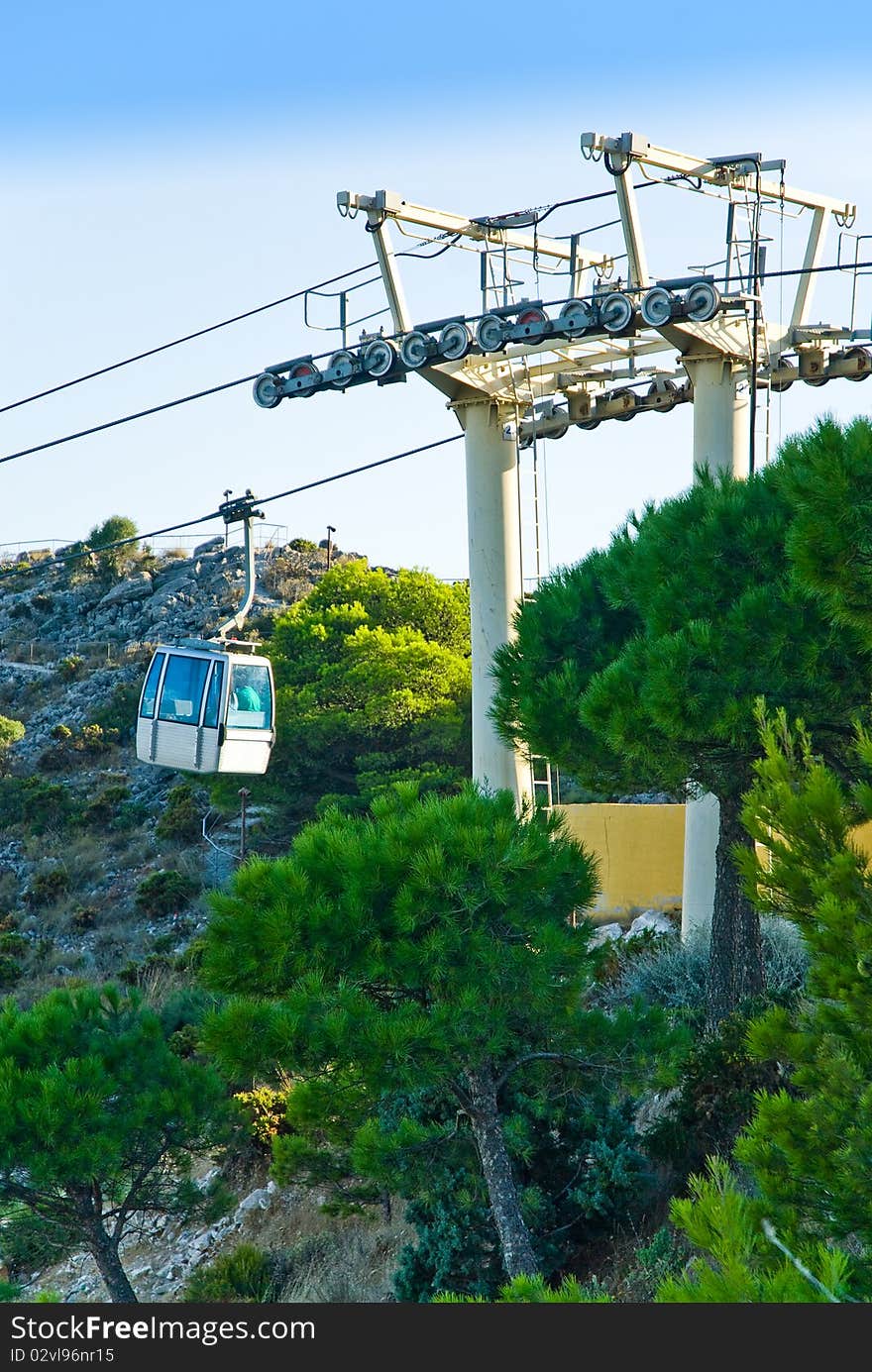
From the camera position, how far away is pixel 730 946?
15.4m

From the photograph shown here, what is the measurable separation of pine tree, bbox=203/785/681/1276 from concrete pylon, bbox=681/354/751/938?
22.4 ft

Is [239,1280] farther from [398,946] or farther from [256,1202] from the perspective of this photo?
[398,946]

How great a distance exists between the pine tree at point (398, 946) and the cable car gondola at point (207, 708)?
14.6 feet

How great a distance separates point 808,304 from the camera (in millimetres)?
19203

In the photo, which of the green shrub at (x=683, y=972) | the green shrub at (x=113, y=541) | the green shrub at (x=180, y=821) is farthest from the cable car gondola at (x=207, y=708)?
the green shrub at (x=113, y=541)

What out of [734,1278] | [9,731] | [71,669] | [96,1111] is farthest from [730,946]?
[71,669]

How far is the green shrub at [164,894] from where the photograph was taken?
120 ft

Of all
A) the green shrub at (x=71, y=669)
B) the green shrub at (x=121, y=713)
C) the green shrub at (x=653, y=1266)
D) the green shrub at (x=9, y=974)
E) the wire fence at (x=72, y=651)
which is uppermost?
the wire fence at (x=72, y=651)

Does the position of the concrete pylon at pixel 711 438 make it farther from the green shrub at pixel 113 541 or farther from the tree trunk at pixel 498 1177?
the green shrub at pixel 113 541

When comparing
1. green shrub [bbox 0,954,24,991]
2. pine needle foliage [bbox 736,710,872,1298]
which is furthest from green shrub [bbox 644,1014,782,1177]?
green shrub [bbox 0,954,24,991]

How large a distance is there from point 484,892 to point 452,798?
977mm

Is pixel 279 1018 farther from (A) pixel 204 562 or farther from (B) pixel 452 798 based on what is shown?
(A) pixel 204 562

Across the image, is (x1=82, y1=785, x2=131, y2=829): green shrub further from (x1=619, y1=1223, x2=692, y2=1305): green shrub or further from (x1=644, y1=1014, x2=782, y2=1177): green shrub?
(x1=619, y1=1223, x2=692, y2=1305): green shrub

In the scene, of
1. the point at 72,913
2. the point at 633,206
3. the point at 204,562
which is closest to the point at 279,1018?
the point at 633,206
